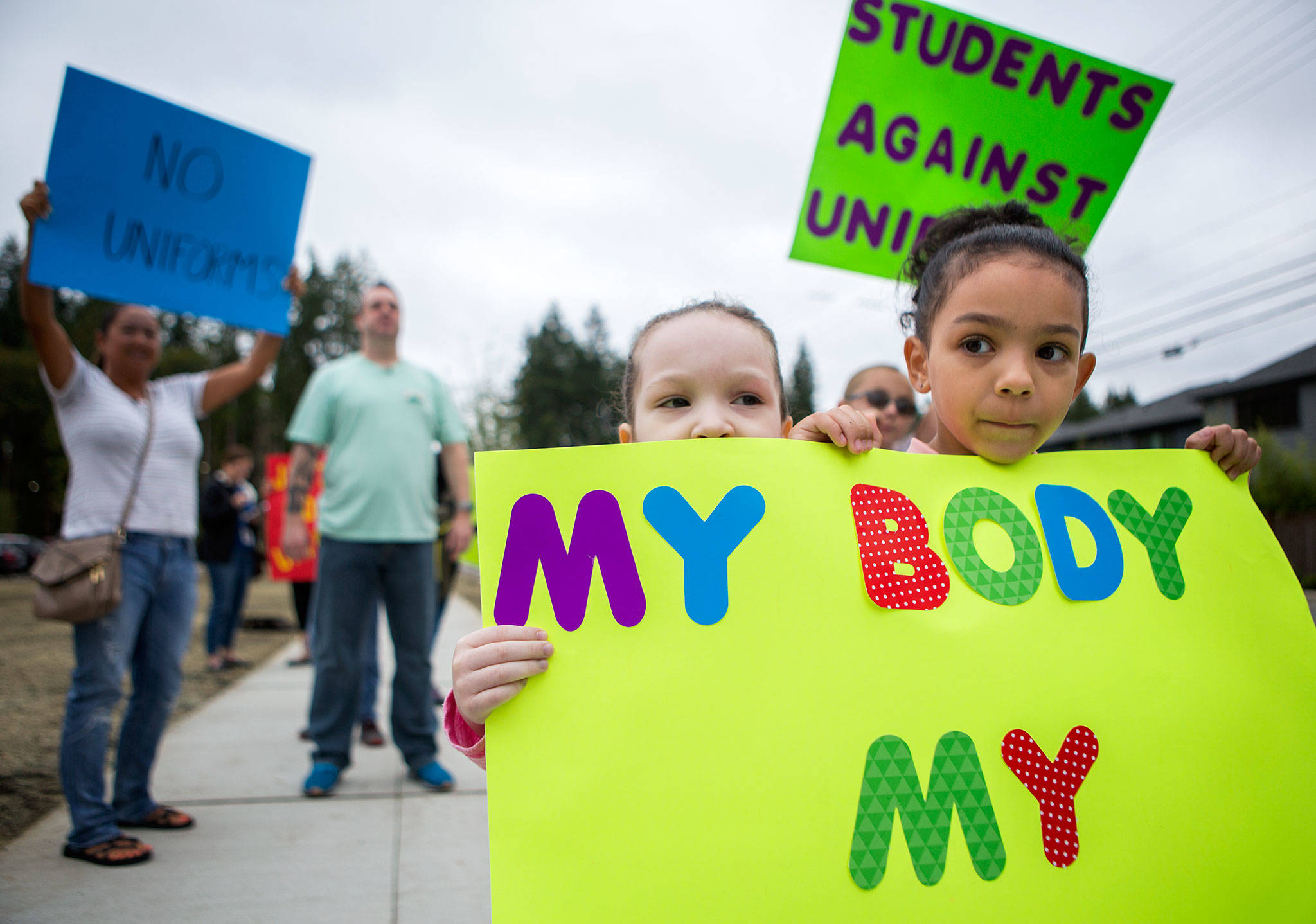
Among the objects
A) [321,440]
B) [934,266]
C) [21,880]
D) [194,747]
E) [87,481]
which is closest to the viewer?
[934,266]

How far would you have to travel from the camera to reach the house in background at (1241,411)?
22.4 meters

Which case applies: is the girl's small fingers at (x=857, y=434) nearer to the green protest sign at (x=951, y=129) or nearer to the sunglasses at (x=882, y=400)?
the green protest sign at (x=951, y=129)

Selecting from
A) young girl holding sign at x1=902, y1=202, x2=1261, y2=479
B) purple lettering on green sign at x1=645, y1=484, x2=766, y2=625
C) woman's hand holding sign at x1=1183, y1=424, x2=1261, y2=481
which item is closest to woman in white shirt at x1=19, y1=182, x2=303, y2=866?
purple lettering on green sign at x1=645, y1=484, x2=766, y2=625

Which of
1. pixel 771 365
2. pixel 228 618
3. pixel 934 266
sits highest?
pixel 934 266

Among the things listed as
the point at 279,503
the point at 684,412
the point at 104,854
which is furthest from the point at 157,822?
the point at 279,503

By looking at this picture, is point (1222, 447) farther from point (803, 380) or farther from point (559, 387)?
point (803, 380)

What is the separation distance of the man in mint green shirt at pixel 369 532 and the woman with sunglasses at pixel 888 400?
186cm

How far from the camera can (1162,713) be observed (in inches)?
39.8

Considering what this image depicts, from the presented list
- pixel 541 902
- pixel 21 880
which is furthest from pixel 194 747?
pixel 541 902

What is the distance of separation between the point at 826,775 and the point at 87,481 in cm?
271

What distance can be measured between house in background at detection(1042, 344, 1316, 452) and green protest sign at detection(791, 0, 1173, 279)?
1868 cm

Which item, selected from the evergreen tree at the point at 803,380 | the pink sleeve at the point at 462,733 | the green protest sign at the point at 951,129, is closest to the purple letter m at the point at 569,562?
the pink sleeve at the point at 462,733

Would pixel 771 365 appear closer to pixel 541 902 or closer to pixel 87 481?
pixel 541 902

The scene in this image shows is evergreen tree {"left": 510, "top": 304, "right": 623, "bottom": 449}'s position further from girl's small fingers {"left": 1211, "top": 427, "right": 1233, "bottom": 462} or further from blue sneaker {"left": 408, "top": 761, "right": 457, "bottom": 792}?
girl's small fingers {"left": 1211, "top": 427, "right": 1233, "bottom": 462}
